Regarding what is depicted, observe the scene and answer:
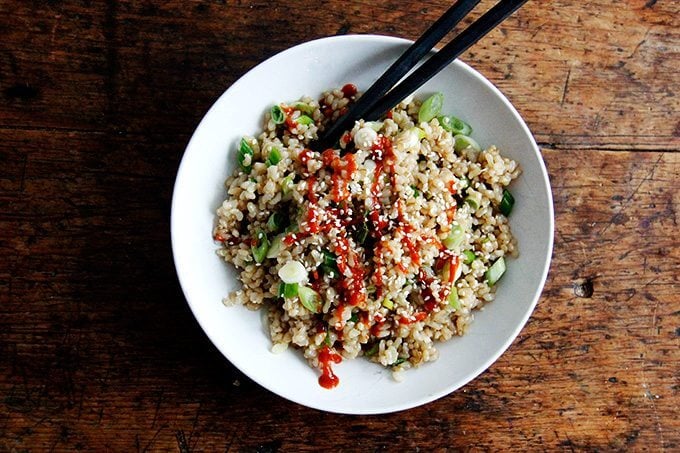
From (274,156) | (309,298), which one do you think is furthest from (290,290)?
(274,156)

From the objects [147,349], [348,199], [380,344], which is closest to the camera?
[348,199]

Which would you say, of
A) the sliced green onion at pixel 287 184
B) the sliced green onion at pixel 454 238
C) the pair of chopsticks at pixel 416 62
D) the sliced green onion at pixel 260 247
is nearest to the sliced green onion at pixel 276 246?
the sliced green onion at pixel 260 247

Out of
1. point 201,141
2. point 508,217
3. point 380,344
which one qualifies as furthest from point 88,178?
point 508,217

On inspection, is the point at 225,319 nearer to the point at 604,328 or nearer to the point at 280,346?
the point at 280,346

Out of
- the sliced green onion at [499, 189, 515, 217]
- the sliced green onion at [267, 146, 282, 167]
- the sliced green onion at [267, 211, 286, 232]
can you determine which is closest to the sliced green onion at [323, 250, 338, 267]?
the sliced green onion at [267, 211, 286, 232]

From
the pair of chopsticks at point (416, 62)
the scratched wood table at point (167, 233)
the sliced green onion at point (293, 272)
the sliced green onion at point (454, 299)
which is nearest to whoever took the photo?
the pair of chopsticks at point (416, 62)

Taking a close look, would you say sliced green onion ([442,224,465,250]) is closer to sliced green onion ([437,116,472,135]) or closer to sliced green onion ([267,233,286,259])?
sliced green onion ([437,116,472,135])

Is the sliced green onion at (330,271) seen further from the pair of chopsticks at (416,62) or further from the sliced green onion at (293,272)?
the pair of chopsticks at (416,62)
